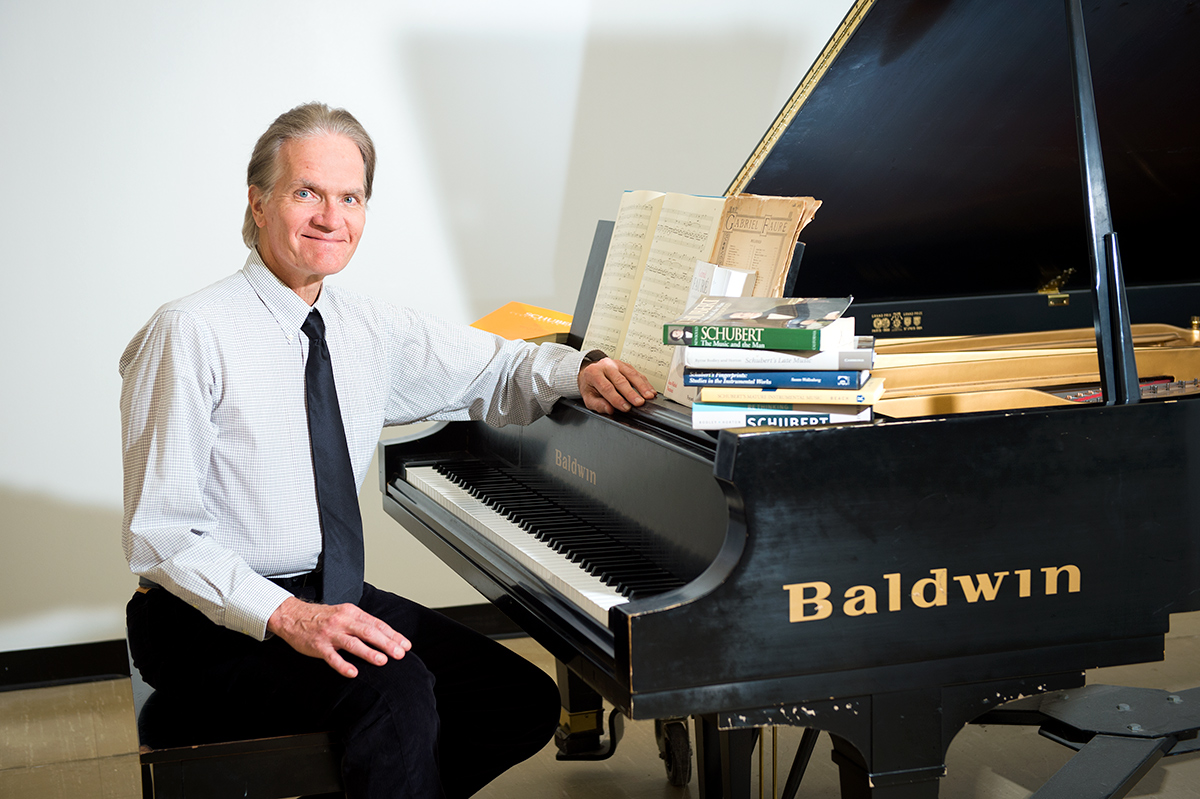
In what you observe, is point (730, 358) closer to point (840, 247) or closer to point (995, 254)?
point (840, 247)

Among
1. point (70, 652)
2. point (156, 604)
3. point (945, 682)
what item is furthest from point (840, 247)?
point (70, 652)

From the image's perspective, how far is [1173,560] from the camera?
156cm

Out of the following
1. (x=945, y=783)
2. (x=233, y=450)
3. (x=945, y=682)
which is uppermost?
(x=233, y=450)

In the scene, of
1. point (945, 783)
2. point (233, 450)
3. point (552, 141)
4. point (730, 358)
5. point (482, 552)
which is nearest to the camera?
point (730, 358)

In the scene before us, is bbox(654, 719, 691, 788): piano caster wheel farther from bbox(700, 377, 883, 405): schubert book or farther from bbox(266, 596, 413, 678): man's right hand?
bbox(700, 377, 883, 405): schubert book

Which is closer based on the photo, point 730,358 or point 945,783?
point 730,358

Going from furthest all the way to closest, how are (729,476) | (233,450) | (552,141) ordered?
(552,141), (233,450), (729,476)

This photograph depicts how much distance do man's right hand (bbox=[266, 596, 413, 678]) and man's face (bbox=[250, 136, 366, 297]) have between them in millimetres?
594

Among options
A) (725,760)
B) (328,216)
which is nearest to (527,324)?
(328,216)

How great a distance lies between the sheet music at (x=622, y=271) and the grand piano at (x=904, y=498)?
6.9 inches

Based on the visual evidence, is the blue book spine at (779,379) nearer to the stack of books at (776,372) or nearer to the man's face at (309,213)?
the stack of books at (776,372)

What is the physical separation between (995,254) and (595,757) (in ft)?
5.25

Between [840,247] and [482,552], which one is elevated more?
[840,247]

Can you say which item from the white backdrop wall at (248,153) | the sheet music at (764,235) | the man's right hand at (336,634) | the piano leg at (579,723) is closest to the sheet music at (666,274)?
the sheet music at (764,235)
